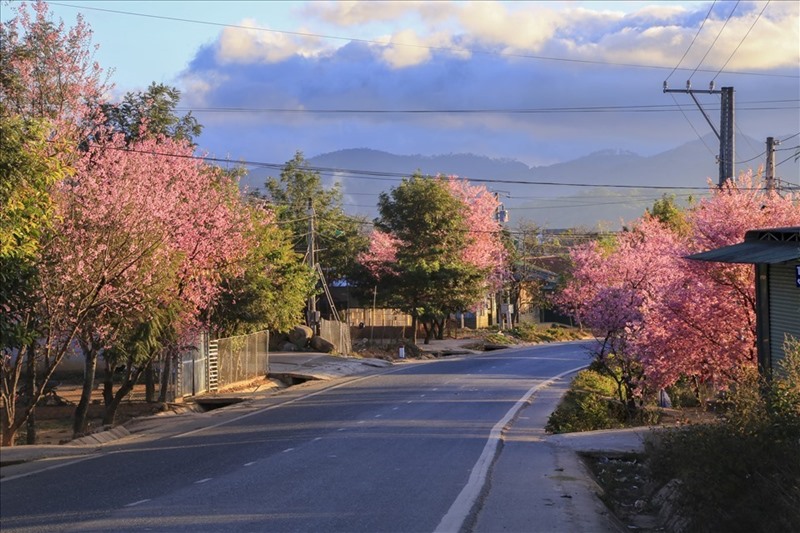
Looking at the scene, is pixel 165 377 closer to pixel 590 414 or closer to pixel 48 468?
pixel 48 468

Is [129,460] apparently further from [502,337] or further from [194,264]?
[502,337]

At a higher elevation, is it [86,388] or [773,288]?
[773,288]

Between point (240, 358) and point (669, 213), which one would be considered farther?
point (669, 213)

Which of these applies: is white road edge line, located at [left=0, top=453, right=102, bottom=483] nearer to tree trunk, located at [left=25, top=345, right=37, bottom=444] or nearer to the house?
tree trunk, located at [left=25, top=345, right=37, bottom=444]

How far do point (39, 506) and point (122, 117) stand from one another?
1504cm

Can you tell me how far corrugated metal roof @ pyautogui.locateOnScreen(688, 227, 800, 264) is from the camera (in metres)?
13.6

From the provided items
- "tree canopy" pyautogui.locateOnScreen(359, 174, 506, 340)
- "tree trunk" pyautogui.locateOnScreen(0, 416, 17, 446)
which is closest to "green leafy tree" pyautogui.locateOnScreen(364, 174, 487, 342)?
"tree canopy" pyautogui.locateOnScreen(359, 174, 506, 340)

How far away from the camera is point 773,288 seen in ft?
49.8

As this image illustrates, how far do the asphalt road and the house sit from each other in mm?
5227

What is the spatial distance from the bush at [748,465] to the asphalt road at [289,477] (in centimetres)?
260

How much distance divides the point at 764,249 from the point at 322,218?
5295 centimetres

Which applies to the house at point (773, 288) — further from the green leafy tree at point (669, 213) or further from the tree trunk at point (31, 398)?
the green leafy tree at point (669, 213)

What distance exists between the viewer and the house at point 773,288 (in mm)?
14383

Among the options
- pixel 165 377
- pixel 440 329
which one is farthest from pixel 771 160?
pixel 440 329
